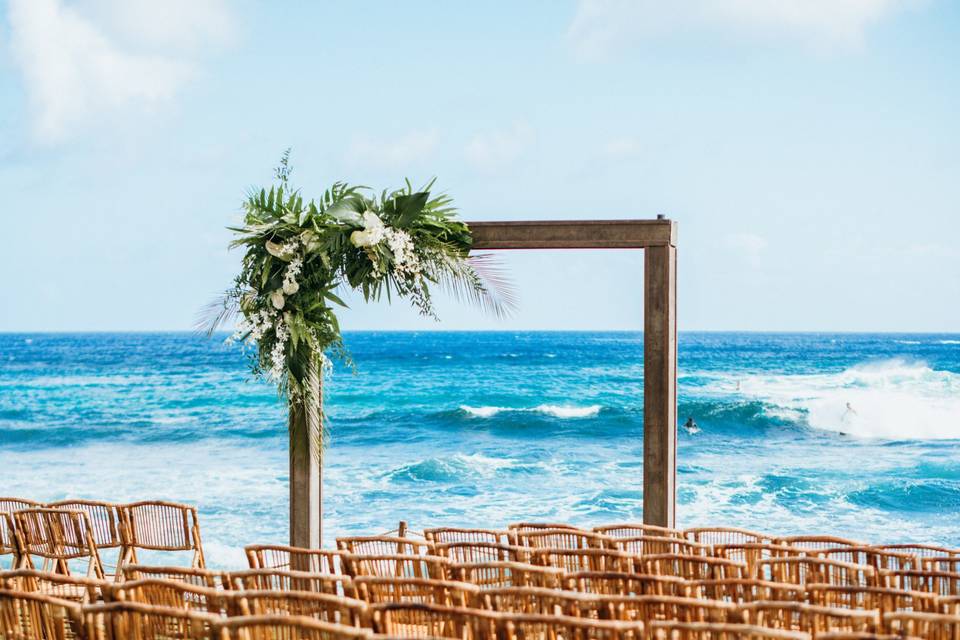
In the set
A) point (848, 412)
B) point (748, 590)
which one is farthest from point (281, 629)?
point (848, 412)

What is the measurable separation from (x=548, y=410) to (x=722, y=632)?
24087 millimetres

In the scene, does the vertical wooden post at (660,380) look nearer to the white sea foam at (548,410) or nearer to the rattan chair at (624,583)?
the rattan chair at (624,583)

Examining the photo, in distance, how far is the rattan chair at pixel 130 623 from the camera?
317 centimetres

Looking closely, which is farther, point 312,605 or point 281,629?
point 312,605

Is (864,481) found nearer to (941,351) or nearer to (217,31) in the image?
(941,351)

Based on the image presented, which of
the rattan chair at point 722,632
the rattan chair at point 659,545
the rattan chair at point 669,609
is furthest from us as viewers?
the rattan chair at point 659,545

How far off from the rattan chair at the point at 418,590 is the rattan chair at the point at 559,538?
2.77ft

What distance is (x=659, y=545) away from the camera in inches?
191

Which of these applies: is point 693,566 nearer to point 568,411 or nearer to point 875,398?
point 568,411

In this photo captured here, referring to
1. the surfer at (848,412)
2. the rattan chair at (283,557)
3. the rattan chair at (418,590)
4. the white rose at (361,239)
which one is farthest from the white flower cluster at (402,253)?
the surfer at (848,412)

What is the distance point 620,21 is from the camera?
2734cm

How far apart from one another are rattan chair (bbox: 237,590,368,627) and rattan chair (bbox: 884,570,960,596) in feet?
6.63

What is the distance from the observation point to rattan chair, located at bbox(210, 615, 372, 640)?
2.86 m

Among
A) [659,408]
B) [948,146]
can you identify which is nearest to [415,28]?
[948,146]
